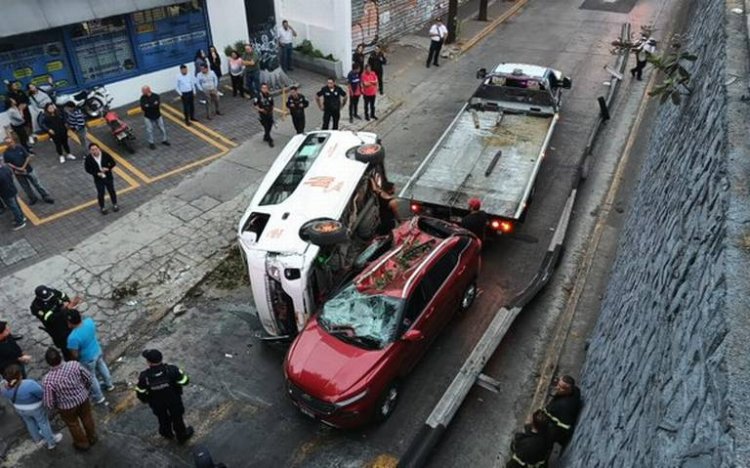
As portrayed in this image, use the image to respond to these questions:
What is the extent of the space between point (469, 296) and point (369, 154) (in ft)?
10.2

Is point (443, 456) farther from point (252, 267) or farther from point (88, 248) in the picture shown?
point (88, 248)

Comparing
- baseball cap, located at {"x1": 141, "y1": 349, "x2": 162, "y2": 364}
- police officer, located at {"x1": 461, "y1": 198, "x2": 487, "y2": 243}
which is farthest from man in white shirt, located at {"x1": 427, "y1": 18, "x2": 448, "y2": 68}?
baseball cap, located at {"x1": 141, "y1": 349, "x2": 162, "y2": 364}

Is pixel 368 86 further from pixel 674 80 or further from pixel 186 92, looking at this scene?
pixel 674 80

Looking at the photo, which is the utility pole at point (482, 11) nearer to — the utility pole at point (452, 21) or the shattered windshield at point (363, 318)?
the utility pole at point (452, 21)

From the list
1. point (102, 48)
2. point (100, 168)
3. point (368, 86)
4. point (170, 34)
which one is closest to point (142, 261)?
point (100, 168)

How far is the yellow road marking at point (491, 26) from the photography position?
21966 millimetres

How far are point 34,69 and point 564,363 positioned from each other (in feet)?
45.7

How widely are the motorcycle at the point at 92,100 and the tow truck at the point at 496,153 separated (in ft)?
29.8

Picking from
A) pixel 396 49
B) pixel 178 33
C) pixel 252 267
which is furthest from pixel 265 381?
pixel 396 49

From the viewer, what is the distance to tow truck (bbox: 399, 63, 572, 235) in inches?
416

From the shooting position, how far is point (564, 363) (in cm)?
880

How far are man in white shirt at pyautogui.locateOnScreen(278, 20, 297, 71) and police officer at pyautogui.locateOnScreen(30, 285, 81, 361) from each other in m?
12.8

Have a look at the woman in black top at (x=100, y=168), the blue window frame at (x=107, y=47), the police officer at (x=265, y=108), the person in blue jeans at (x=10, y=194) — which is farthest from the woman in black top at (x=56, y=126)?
the police officer at (x=265, y=108)

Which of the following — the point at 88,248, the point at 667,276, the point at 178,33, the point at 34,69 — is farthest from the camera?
the point at 178,33
